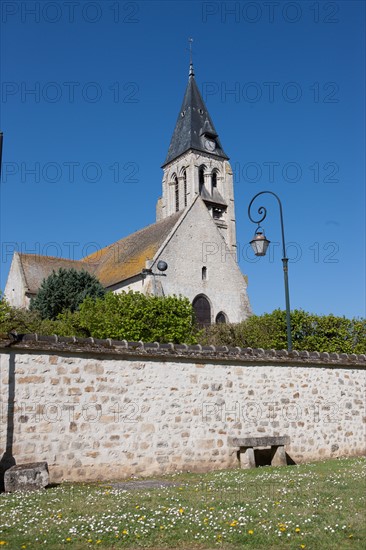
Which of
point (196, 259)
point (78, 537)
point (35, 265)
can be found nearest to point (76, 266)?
point (35, 265)

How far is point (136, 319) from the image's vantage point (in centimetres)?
1802

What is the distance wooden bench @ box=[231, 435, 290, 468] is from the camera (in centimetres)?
999

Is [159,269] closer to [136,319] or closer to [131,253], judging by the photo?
[131,253]

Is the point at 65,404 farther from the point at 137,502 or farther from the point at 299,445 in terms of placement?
the point at 299,445

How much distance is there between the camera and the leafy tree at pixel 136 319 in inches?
690

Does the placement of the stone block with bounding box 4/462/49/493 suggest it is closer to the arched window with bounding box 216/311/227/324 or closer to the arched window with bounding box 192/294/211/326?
the arched window with bounding box 192/294/211/326

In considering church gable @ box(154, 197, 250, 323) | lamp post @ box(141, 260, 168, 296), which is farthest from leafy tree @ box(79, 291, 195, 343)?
church gable @ box(154, 197, 250, 323)

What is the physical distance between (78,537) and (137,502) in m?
1.59

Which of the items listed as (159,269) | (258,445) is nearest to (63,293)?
(159,269)

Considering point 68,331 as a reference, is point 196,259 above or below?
above

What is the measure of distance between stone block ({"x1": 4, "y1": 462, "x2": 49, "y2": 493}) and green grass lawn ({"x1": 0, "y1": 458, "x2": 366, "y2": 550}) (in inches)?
7.7

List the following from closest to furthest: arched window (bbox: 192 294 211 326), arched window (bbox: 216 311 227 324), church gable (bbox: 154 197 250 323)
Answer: church gable (bbox: 154 197 250 323)
arched window (bbox: 192 294 211 326)
arched window (bbox: 216 311 227 324)

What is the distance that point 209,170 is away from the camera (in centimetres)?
4781

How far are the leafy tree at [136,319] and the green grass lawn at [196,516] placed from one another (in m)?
9.62
